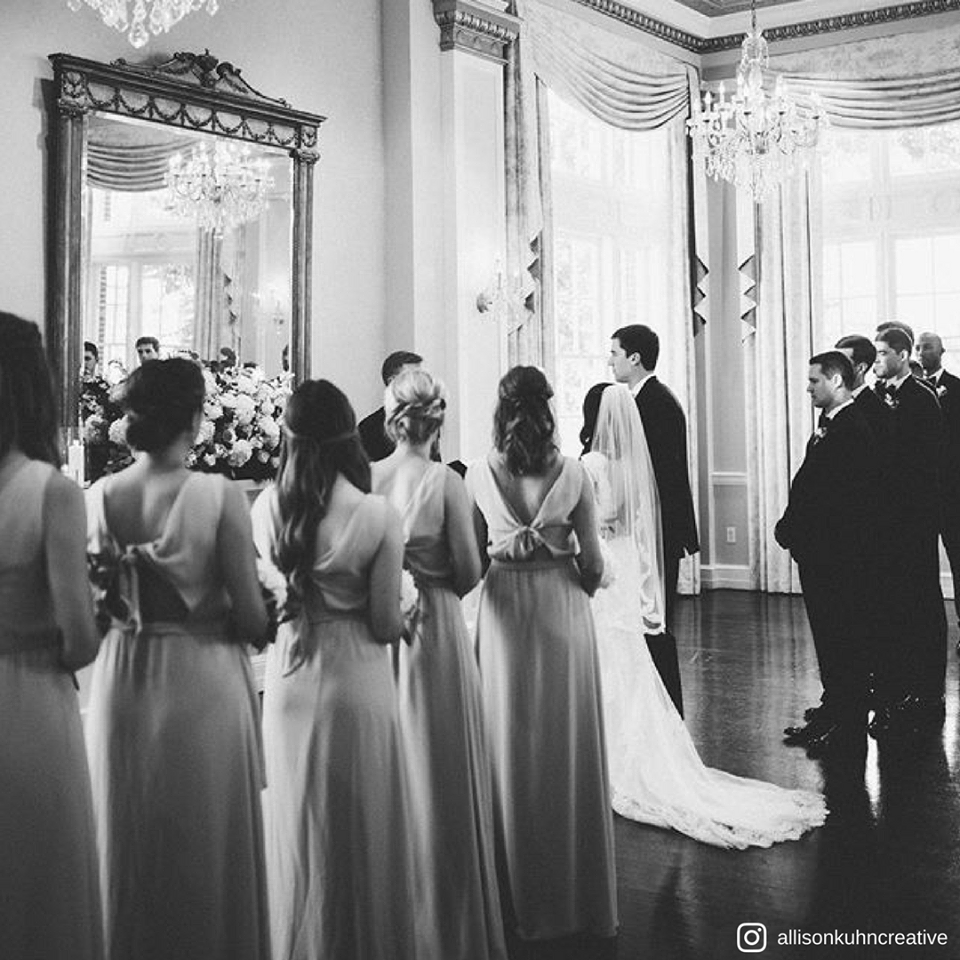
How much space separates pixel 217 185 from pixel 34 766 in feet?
15.0

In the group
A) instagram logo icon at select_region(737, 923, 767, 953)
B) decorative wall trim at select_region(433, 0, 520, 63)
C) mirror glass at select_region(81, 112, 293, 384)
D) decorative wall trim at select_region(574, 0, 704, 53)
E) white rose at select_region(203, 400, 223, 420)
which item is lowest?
instagram logo icon at select_region(737, 923, 767, 953)

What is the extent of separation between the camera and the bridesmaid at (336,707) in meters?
2.48

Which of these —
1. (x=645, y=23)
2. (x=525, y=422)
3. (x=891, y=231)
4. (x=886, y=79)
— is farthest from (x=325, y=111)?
(x=891, y=231)

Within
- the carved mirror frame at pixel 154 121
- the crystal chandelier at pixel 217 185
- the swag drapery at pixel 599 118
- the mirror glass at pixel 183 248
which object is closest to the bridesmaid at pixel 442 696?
the carved mirror frame at pixel 154 121

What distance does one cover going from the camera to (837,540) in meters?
5.02

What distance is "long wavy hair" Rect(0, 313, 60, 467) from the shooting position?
2004 mm

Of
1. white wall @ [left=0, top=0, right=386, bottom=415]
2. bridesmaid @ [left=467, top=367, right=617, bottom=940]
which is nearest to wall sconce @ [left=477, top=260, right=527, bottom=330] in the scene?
white wall @ [left=0, top=0, right=386, bottom=415]

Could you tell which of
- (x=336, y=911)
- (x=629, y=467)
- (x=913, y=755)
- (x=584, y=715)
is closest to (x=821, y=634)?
(x=913, y=755)

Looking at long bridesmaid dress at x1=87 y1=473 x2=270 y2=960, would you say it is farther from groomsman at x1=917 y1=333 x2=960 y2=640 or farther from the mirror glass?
groomsman at x1=917 y1=333 x2=960 y2=640

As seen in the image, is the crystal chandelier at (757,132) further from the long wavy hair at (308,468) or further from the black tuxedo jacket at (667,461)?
the long wavy hair at (308,468)

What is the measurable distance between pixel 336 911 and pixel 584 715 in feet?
3.17

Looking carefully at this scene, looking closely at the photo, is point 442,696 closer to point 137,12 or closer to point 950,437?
point 137,12

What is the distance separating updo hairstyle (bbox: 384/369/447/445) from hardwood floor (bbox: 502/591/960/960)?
1.38 m

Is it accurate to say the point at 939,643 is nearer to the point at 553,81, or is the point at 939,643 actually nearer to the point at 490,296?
the point at 490,296
